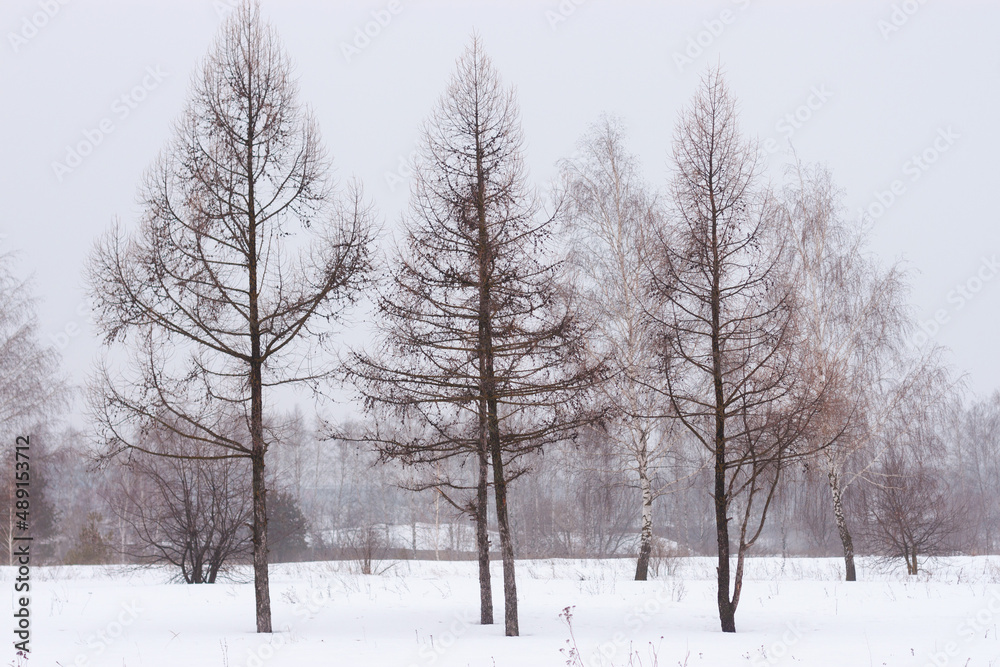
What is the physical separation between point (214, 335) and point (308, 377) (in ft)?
4.58

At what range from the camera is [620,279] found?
18.5m

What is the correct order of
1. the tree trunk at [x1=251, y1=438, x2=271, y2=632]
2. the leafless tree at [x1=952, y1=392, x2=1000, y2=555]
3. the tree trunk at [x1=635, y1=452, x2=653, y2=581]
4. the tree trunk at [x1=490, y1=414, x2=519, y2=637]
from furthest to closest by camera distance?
the leafless tree at [x1=952, y1=392, x2=1000, y2=555] < the tree trunk at [x1=635, y1=452, x2=653, y2=581] < the tree trunk at [x1=490, y1=414, x2=519, y2=637] < the tree trunk at [x1=251, y1=438, x2=271, y2=632]

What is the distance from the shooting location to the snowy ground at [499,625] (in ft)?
26.5

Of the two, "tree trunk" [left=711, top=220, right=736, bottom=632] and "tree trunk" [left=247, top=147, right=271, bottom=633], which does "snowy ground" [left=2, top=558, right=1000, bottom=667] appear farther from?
"tree trunk" [left=247, top=147, right=271, bottom=633]

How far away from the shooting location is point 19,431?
21844 millimetres

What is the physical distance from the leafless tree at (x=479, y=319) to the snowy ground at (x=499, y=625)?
186cm

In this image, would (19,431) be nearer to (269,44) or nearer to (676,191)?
(269,44)

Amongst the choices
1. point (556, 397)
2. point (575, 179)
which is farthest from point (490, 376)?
point (575, 179)

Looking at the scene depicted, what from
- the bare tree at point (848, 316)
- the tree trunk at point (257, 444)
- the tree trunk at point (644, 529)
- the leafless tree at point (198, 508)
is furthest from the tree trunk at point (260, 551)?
the bare tree at point (848, 316)

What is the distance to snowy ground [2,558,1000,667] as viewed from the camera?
809 cm

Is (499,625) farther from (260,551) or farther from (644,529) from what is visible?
(644,529)

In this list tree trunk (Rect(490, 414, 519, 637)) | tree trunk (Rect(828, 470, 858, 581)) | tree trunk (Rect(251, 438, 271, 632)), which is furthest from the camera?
tree trunk (Rect(828, 470, 858, 581))

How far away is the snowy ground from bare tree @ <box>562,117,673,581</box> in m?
3.07

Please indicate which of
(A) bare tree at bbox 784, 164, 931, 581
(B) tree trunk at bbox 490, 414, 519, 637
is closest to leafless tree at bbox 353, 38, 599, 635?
(B) tree trunk at bbox 490, 414, 519, 637
